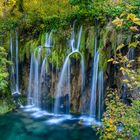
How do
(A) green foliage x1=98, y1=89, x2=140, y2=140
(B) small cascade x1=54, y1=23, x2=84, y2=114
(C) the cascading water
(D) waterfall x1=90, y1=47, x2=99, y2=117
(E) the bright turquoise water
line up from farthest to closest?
1. (C) the cascading water
2. (B) small cascade x1=54, y1=23, x2=84, y2=114
3. (D) waterfall x1=90, y1=47, x2=99, y2=117
4. (E) the bright turquoise water
5. (A) green foliage x1=98, y1=89, x2=140, y2=140

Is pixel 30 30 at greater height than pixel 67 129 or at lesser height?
greater

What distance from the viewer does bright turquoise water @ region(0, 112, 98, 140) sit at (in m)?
10.4

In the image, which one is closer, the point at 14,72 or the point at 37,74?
the point at 37,74

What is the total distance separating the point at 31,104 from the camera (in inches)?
565

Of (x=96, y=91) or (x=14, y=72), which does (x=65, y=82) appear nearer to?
(x=96, y=91)

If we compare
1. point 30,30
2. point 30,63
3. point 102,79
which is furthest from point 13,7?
point 102,79

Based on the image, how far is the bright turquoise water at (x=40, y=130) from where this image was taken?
1039 cm

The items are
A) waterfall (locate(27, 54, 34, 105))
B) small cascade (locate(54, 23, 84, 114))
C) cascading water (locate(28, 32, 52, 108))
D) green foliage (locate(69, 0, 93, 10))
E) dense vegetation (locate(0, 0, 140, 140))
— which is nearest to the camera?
dense vegetation (locate(0, 0, 140, 140))

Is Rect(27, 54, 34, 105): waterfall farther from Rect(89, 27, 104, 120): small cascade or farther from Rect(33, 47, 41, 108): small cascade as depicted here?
Rect(89, 27, 104, 120): small cascade

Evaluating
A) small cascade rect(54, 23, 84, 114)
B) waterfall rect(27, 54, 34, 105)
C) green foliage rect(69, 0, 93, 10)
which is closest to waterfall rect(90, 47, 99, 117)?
small cascade rect(54, 23, 84, 114)

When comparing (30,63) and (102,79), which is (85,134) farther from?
(30,63)

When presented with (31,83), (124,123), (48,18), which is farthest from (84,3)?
(124,123)

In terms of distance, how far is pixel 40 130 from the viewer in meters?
11.0

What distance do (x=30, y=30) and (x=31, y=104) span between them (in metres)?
4.24
